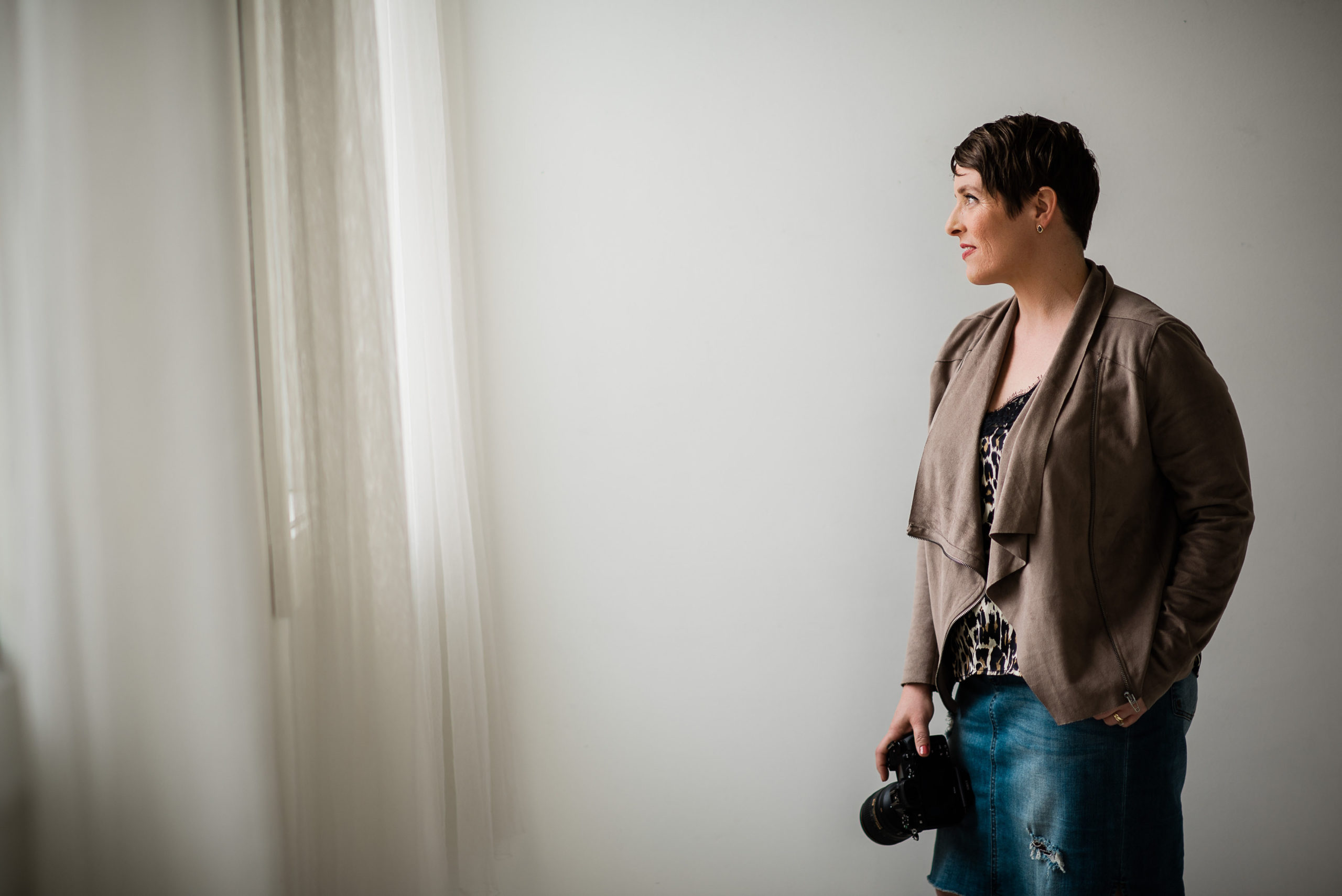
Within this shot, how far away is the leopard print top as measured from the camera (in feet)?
3.76

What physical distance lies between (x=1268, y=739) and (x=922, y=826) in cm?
106

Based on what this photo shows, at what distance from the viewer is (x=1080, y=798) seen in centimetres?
107

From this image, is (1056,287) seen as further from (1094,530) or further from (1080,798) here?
(1080,798)

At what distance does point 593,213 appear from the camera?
1.71 meters

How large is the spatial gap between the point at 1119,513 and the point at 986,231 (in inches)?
17.2

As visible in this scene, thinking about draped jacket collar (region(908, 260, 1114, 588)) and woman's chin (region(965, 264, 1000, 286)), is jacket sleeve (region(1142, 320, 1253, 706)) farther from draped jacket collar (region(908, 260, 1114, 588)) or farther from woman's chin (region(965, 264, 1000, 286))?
woman's chin (region(965, 264, 1000, 286))

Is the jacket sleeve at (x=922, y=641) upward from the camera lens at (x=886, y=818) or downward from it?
upward

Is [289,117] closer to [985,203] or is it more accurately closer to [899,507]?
[985,203]

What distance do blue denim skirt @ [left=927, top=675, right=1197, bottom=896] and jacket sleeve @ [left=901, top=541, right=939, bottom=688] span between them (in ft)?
0.33

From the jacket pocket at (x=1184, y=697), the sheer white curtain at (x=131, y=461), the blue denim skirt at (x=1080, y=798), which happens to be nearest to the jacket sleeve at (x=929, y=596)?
the blue denim skirt at (x=1080, y=798)

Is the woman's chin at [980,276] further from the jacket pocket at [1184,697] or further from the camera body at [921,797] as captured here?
the camera body at [921,797]

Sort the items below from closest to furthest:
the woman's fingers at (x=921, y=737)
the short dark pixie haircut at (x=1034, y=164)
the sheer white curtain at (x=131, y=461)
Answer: the sheer white curtain at (x=131, y=461) < the short dark pixie haircut at (x=1034, y=164) < the woman's fingers at (x=921, y=737)

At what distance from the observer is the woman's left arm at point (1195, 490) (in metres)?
1.03

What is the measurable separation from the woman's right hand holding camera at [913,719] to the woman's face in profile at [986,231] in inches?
25.3
